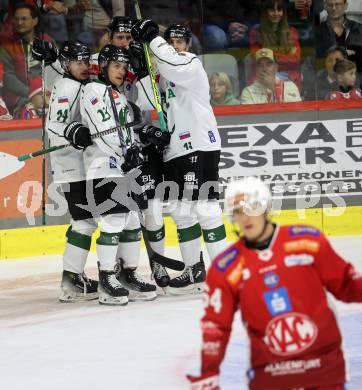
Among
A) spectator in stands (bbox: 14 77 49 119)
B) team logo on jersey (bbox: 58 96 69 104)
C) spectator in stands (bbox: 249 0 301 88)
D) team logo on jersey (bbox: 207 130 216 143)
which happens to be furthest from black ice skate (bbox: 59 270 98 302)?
spectator in stands (bbox: 249 0 301 88)

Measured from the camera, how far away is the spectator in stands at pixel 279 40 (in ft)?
24.6

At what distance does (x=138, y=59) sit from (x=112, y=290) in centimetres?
121

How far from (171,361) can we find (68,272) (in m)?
1.47

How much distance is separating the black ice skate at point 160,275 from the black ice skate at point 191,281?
0.15ft

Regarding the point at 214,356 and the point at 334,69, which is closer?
the point at 214,356

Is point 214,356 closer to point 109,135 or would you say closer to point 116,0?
point 109,135

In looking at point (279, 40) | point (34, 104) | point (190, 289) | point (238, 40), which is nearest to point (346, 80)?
point (279, 40)

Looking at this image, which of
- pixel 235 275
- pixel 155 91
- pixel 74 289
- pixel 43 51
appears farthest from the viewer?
pixel 43 51

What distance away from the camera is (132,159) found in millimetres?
5418

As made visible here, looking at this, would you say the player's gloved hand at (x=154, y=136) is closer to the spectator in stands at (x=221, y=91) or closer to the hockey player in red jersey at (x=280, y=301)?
the spectator in stands at (x=221, y=91)

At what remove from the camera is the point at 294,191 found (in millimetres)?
7324

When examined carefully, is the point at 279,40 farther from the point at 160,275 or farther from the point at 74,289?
the point at 74,289

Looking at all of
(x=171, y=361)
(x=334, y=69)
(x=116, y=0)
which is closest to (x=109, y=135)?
(x=171, y=361)

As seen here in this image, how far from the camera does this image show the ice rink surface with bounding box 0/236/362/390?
13.3 ft
